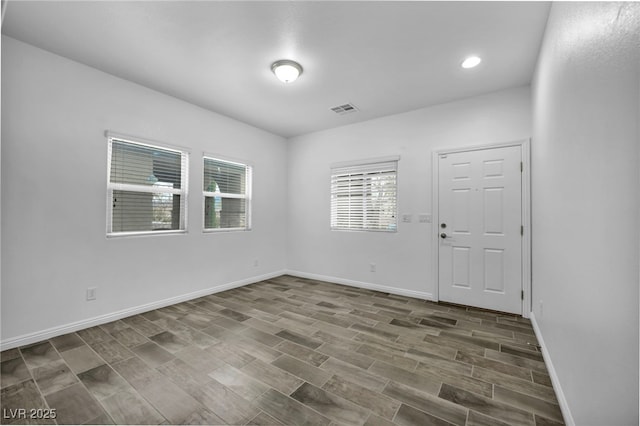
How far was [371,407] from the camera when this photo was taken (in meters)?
1.66

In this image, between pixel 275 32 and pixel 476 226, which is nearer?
pixel 275 32

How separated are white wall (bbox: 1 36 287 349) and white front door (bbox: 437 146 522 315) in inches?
138

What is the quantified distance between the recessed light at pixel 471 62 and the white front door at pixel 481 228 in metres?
1.11

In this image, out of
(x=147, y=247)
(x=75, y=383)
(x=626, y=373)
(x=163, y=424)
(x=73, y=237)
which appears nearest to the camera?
(x=626, y=373)

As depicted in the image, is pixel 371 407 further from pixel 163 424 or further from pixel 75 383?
pixel 75 383

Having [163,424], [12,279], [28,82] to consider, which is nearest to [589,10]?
[163,424]

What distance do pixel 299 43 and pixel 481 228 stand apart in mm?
3023

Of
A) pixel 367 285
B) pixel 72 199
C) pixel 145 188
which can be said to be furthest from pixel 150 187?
pixel 367 285

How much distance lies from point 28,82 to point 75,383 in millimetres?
2666

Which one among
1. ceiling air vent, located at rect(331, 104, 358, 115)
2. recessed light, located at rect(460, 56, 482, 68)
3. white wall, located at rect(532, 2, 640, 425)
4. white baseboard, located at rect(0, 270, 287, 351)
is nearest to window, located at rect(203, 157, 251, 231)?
white baseboard, located at rect(0, 270, 287, 351)

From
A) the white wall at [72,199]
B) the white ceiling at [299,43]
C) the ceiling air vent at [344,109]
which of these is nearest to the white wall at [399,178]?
the white ceiling at [299,43]

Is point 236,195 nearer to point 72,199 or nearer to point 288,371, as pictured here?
point 72,199

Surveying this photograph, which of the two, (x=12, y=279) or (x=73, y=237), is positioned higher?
(x=73, y=237)

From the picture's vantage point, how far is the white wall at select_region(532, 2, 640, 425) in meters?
0.90
